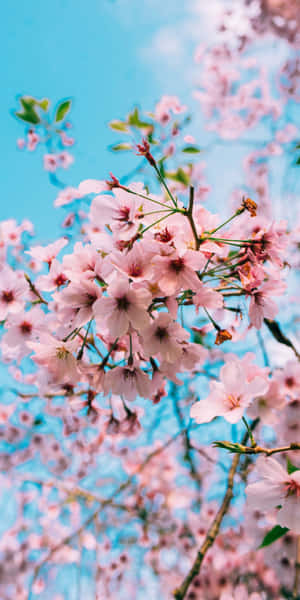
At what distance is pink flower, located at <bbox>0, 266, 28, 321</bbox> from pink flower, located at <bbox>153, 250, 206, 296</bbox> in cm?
47

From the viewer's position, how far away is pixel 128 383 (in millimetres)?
1013

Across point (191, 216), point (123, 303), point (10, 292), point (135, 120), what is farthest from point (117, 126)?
point (123, 303)

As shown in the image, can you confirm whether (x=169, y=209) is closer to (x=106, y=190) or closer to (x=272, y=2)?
(x=106, y=190)

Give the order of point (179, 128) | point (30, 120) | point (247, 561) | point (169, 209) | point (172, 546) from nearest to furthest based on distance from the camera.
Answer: point (169, 209) → point (30, 120) → point (179, 128) → point (247, 561) → point (172, 546)

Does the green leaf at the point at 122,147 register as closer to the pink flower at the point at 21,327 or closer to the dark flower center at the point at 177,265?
the pink flower at the point at 21,327

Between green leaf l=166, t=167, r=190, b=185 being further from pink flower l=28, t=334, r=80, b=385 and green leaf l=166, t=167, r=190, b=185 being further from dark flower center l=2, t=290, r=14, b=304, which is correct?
pink flower l=28, t=334, r=80, b=385

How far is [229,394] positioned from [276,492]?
0.25 metres

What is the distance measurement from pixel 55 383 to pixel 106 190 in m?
0.51

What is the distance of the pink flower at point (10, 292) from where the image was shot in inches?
44.1

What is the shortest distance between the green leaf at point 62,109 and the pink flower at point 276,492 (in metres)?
1.85

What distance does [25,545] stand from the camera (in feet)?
15.0

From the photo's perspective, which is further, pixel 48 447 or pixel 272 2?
pixel 272 2

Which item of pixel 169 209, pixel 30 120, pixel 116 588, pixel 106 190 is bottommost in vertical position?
pixel 116 588

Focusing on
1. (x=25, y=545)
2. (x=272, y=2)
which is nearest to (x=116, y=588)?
(x=25, y=545)
